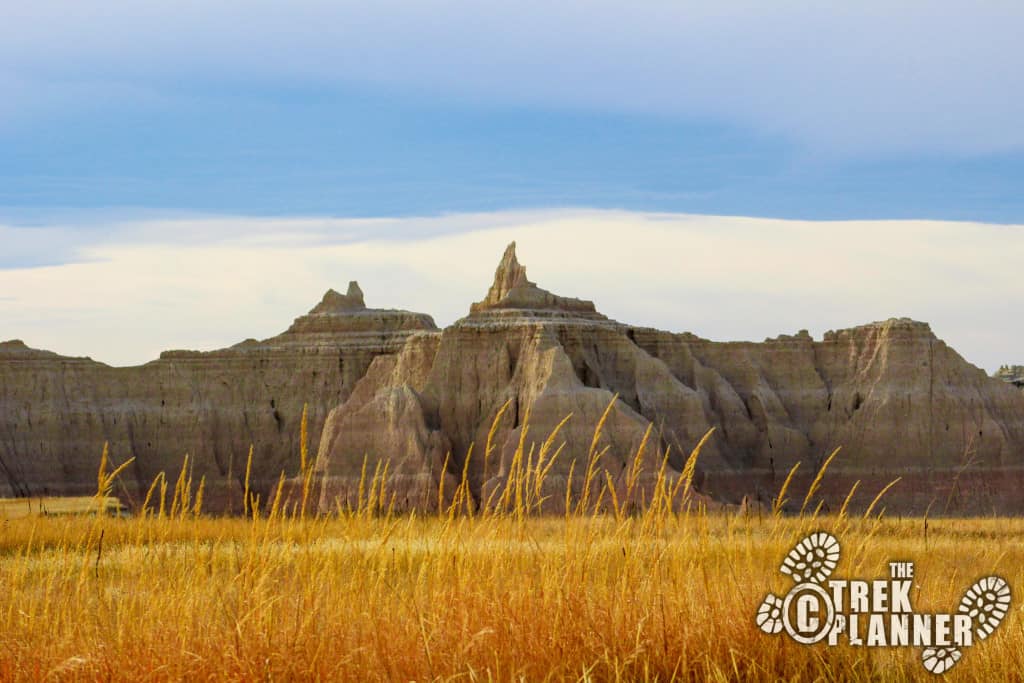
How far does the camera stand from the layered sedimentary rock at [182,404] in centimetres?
6738

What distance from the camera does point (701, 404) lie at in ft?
193

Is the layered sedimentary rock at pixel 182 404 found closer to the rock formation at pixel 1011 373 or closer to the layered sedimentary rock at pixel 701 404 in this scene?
the layered sedimentary rock at pixel 701 404

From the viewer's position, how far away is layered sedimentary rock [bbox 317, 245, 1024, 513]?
54375 millimetres

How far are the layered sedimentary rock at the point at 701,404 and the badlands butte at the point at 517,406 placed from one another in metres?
0.10

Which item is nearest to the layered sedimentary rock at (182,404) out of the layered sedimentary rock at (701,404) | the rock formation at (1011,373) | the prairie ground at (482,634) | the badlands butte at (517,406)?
the badlands butte at (517,406)

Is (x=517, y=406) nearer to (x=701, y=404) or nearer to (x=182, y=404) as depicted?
(x=701, y=404)

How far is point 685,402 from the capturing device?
58.7 metres

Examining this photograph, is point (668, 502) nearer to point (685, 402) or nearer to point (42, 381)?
point (685, 402)

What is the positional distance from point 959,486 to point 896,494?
2943 millimetres
